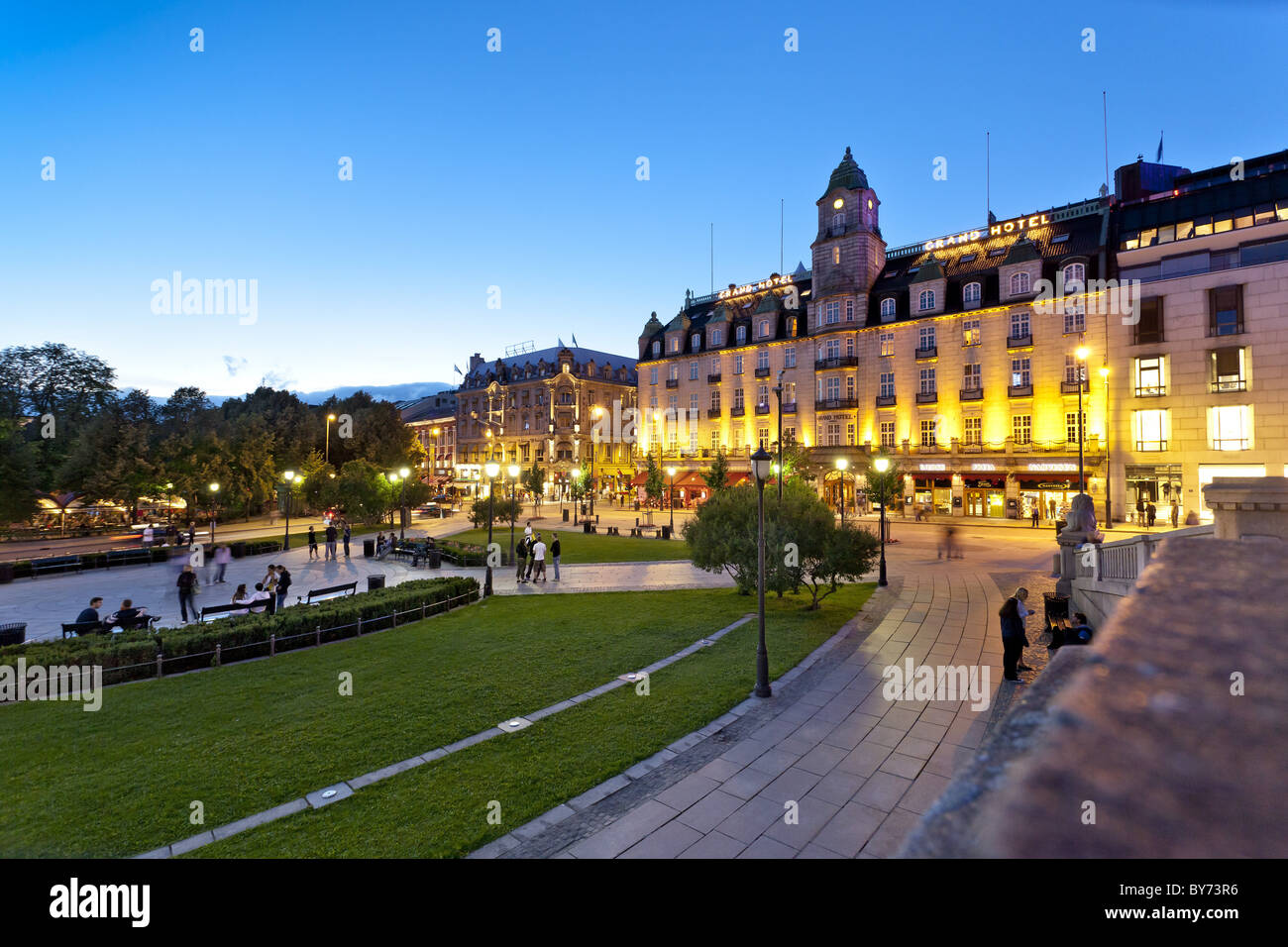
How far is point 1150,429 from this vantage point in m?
35.8

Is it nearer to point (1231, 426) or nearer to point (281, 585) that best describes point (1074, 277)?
point (1231, 426)

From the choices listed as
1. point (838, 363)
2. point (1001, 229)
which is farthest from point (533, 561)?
point (1001, 229)

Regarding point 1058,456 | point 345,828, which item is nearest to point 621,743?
point 345,828

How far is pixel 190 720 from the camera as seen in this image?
9883 mm

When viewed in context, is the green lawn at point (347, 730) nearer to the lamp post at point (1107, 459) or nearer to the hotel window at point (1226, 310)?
the lamp post at point (1107, 459)

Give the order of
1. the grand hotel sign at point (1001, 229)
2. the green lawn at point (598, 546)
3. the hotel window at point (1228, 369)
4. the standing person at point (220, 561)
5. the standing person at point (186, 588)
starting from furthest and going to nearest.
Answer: the grand hotel sign at point (1001, 229) → the hotel window at point (1228, 369) → the green lawn at point (598, 546) → the standing person at point (220, 561) → the standing person at point (186, 588)

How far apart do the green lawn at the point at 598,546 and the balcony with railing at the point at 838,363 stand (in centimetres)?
2120

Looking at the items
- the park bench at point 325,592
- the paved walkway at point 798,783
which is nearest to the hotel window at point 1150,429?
the paved walkway at point 798,783

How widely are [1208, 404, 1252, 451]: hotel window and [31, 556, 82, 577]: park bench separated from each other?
199 feet

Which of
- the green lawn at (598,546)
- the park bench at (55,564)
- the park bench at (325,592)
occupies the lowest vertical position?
the green lawn at (598,546)

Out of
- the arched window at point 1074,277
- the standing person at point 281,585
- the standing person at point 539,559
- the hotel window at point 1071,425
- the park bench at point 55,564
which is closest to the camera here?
the standing person at point 281,585

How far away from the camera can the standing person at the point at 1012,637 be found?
11109 mm

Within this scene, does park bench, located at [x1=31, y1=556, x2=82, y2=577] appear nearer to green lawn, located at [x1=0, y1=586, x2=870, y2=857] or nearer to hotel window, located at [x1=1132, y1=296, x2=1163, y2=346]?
green lawn, located at [x1=0, y1=586, x2=870, y2=857]
